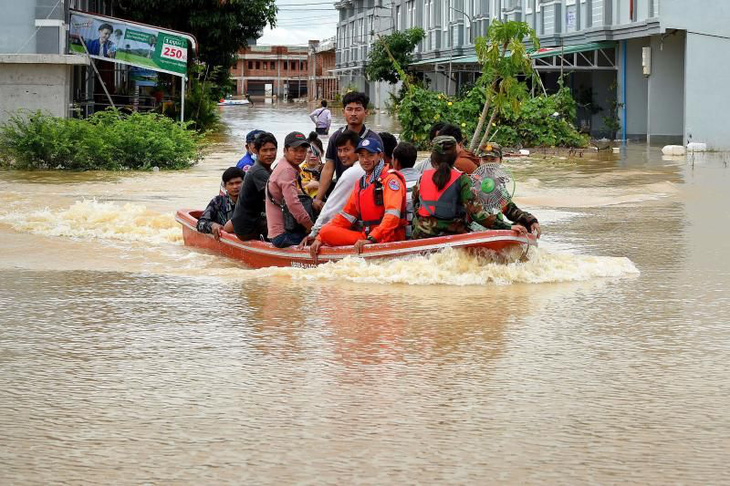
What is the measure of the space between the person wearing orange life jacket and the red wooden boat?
0.13 meters

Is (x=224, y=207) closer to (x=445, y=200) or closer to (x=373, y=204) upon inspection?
(x=373, y=204)

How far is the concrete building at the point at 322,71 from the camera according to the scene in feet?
363

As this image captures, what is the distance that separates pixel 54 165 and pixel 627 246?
557 inches

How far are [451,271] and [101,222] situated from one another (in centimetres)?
689

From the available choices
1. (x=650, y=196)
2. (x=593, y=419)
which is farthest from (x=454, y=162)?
(x=650, y=196)

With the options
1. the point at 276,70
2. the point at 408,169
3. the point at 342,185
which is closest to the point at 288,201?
the point at 342,185

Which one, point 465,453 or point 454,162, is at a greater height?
point 454,162

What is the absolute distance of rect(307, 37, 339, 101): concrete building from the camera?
363 feet

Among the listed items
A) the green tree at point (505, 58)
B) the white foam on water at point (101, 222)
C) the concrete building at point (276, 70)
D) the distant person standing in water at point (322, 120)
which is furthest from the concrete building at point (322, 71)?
the white foam on water at point (101, 222)

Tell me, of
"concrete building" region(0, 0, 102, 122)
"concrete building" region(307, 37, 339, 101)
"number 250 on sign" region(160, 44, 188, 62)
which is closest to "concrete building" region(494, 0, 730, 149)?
"number 250 on sign" region(160, 44, 188, 62)

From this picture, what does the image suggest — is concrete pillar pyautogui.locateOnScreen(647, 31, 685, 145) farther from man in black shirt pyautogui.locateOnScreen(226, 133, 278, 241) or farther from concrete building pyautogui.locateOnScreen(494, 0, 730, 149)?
man in black shirt pyautogui.locateOnScreen(226, 133, 278, 241)

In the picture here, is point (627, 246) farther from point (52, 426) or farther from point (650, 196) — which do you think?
point (52, 426)

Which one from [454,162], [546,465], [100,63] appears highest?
[100,63]

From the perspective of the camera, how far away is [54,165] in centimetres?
2452
